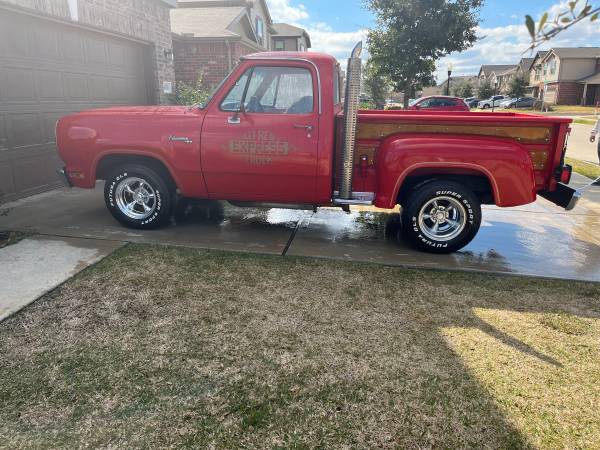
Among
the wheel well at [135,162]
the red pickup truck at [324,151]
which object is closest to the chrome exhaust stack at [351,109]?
the red pickup truck at [324,151]

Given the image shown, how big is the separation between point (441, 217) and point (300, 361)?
2762 millimetres

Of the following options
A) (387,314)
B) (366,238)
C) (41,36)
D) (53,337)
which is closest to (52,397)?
(53,337)

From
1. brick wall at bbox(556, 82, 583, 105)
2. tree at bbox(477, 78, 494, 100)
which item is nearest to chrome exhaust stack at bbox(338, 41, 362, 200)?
brick wall at bbox(556, 82, 583, 105)

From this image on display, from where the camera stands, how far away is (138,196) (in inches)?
224

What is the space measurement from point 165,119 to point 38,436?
3710 mm

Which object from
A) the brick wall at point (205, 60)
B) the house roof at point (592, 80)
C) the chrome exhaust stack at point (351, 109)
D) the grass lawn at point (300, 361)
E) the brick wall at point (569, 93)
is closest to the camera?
the grass lawn at point (300, 361)

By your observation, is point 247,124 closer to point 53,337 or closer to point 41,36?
point 53,337

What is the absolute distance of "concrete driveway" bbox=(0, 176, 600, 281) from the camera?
16.7 feet

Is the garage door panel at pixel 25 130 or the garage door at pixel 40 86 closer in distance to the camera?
the garage door at pixel 40 86

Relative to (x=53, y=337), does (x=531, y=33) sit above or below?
above

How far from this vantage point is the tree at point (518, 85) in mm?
55875

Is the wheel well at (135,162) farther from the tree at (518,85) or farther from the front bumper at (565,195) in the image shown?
the tree at (518,85)

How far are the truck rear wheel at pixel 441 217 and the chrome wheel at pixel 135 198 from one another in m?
3.14

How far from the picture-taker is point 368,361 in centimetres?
316
